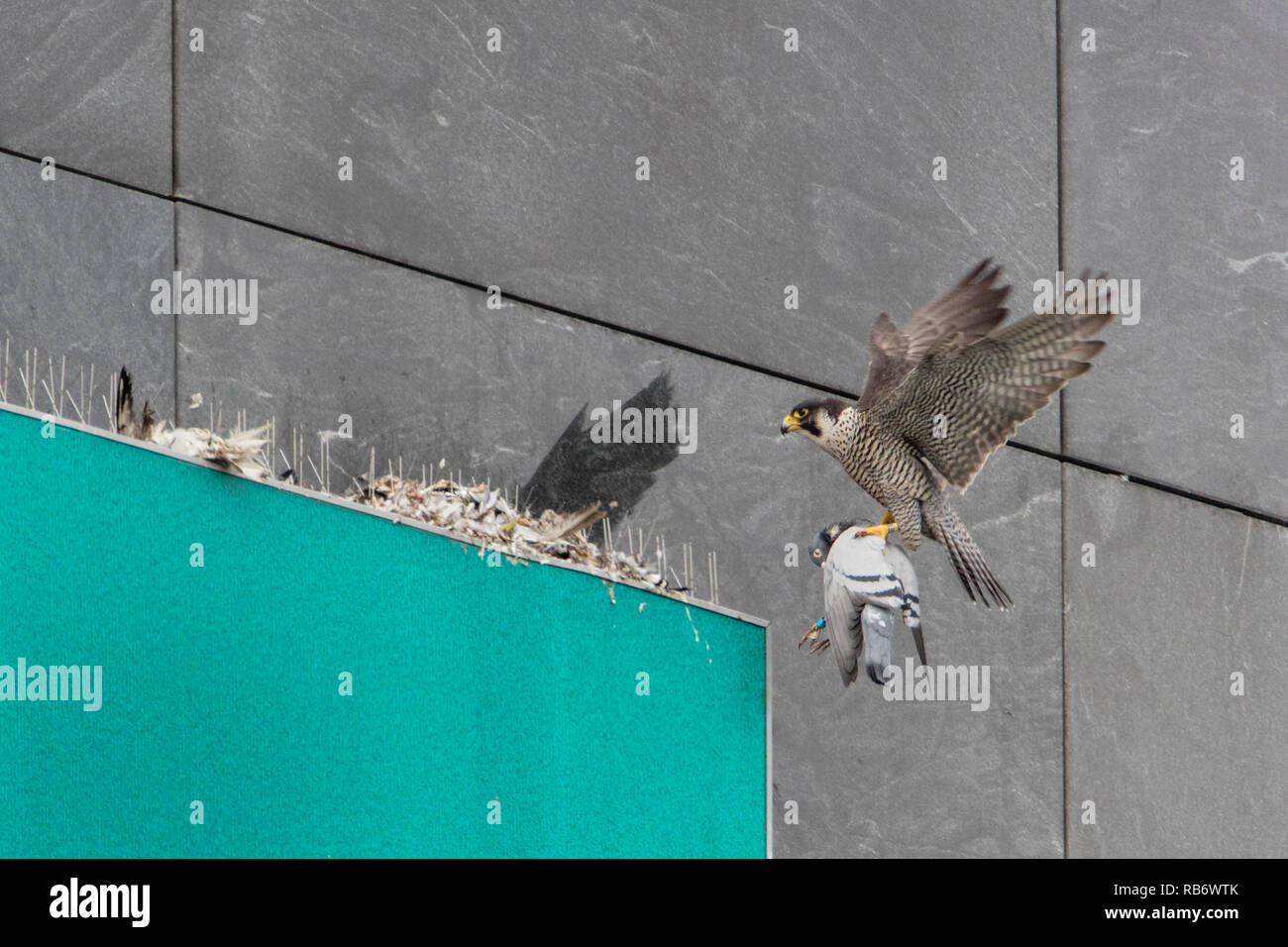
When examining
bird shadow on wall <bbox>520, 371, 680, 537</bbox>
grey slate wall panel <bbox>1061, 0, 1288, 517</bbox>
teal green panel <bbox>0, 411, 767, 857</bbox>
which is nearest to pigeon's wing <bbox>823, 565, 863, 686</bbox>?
teal green panel <bbox>0, 411, 767, 857</bbox>

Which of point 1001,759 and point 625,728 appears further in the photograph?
point 1001,759

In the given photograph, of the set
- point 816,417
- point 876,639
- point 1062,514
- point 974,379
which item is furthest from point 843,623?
point 1062,514

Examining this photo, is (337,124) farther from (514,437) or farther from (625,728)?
(625,728)

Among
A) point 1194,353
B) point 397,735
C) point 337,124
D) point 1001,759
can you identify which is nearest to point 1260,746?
point 1001,759

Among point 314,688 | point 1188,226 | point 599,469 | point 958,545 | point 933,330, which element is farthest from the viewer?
point 1188,226

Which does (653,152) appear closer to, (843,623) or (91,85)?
(91,85)

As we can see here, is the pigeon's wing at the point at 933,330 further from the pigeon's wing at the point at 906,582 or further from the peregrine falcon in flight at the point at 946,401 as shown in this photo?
the pigeon's wing at the point at 906,582
